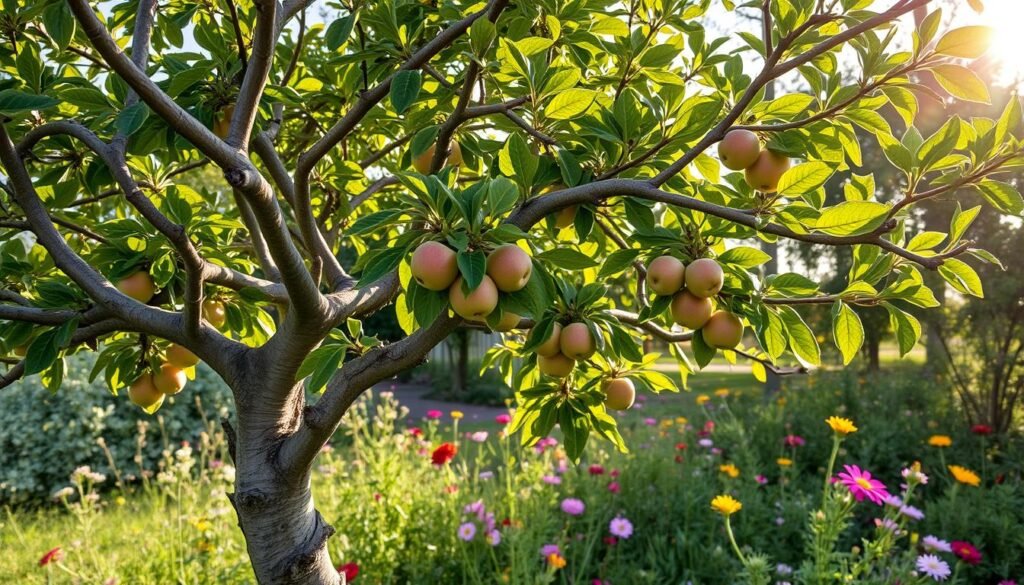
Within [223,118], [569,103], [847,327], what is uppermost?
[223,118]

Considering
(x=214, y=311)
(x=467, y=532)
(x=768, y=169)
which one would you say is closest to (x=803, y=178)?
(x=768, y=169)

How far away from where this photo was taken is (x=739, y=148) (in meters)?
1.15

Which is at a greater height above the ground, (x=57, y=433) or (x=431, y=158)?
(x=431, y=158)

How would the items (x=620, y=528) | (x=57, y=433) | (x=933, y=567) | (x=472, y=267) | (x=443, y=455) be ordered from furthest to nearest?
1. (x=57, y=433)
2. (x=620, y=528)
3. (x=443, y=455)
4. (x=933, y=567)
5. (x=472, y=267)

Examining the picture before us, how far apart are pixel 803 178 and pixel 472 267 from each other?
64cm

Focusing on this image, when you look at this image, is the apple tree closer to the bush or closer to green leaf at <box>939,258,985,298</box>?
green leaf at <box>939,258,985,298</box>

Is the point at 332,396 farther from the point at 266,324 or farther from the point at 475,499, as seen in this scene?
the point at 475,499

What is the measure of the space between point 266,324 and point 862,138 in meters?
10.3

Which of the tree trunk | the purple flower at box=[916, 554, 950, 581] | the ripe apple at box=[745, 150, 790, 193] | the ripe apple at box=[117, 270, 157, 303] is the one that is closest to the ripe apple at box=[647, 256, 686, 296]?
the ripe apple at box=[745, 150, 790, 193]

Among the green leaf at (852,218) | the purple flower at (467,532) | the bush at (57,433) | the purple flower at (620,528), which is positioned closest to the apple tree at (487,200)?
the green leaf at (852,218)

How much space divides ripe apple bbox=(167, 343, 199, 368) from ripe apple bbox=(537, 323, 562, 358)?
1.06 metres

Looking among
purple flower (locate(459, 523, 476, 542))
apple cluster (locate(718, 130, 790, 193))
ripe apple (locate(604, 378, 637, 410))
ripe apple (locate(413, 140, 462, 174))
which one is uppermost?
ripe apple (locate(413, 140, 462, 174))

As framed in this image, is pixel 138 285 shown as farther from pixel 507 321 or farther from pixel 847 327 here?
pixel 847 327

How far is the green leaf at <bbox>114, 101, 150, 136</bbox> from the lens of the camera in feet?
3.80
